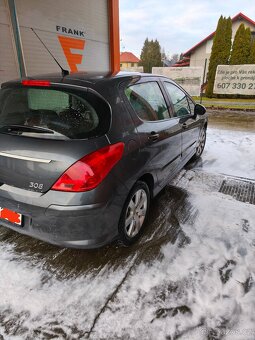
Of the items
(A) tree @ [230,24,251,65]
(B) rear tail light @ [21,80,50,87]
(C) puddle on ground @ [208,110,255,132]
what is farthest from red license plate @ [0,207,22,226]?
(A) tree @ [230,24,251,65]

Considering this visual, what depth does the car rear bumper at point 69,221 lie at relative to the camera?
1.86m

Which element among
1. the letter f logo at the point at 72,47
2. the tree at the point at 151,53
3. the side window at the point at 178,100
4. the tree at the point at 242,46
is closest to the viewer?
the side window at the point at 178,100

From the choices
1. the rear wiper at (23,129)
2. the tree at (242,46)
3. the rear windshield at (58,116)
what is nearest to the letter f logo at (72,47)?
the rear windshield at (58,116)

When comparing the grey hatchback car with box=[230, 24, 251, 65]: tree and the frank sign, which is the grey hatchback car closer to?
the frank sign

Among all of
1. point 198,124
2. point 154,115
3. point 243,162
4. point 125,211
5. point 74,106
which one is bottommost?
point 243,162

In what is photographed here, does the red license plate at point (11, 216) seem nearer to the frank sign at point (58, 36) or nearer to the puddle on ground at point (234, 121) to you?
the frank sign at point (58, 36)

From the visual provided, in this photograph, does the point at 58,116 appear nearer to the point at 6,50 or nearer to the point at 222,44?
the point at 6,50

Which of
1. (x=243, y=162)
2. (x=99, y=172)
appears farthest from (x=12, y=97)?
(x=243, y=162)

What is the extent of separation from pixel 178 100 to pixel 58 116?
82.4 inches

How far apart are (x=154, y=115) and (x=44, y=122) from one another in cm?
121

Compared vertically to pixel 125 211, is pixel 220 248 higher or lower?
lower

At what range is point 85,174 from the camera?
180 cm

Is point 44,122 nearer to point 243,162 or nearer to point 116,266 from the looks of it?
point 116,266

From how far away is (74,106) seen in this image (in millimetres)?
2035
